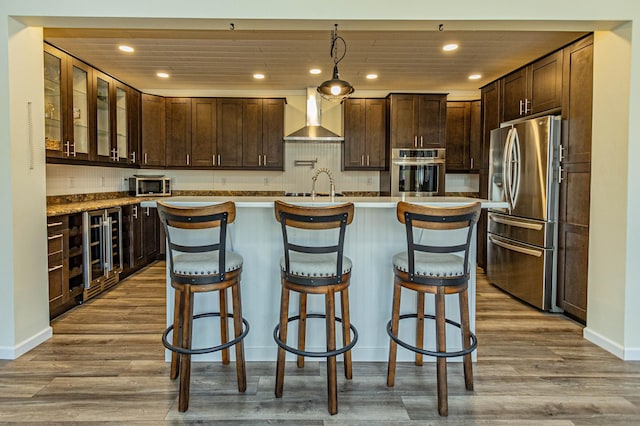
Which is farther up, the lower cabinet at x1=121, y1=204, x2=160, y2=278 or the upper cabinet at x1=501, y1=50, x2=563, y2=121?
the upper cabinet at x1=501, y1=50, x2=563, y2=121

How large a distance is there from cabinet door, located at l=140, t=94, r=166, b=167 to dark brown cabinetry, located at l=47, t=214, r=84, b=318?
2.22 meters

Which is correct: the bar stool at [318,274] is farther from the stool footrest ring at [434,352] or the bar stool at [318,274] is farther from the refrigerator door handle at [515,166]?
the refrigerator door handle at [515,166]

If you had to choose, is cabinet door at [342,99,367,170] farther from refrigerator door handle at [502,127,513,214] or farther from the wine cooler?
the wine cooler

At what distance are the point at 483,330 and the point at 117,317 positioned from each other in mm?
3145

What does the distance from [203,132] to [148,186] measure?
3.67 feet

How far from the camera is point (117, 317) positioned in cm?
350

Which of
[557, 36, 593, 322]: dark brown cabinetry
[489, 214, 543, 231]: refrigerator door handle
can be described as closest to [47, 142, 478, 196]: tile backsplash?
[489, 214, 543, 231]: refrigerator door handle

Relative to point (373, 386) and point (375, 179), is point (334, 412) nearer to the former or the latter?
point (373, 386)

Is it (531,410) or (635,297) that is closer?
(531,410)

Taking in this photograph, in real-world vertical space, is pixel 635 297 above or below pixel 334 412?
above

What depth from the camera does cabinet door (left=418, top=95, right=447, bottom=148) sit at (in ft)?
18.5

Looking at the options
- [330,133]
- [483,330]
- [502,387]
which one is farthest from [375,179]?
[502,387]

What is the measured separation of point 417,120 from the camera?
564 cm

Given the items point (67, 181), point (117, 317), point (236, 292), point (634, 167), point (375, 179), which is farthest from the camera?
point (375, 179)
